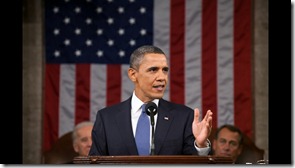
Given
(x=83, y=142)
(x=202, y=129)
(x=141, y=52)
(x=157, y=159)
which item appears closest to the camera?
(x=157, y=159)

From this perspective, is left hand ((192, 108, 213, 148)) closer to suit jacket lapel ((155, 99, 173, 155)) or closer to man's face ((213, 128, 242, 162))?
suit jacket lapel ((155, 99, 173, 155))

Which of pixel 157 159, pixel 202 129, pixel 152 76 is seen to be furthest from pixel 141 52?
pixel 157 159

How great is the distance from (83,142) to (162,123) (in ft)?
8.66

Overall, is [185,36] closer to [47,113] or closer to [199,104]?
[199,104]

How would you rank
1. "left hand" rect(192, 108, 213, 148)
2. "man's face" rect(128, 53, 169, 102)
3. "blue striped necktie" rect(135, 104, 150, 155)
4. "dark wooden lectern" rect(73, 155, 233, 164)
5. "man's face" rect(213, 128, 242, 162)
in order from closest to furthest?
"dark wooden lectern" rect(73, 155, 233, 164), "left hand" rect(192, 108, 213, 148), "blue striped necktie" rect(135, 104, 150, 155), "man's face" rect(128, 53, 169, 102), "man's face" rect(213, 128, 242, 162)

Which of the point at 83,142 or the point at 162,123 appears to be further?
the point at 83,142

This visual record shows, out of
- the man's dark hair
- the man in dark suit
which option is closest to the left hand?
the man in dark suit

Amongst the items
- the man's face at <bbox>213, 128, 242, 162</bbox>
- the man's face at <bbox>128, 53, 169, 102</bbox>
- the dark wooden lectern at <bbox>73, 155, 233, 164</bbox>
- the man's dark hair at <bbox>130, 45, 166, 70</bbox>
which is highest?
the man's dark hair at <bbox>130, 45, 166, 70</bbox>

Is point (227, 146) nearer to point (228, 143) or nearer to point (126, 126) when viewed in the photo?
point (228, 143)

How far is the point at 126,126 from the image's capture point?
6.21m

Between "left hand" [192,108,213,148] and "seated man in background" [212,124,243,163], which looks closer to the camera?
"left hand" [192,108,213,148]

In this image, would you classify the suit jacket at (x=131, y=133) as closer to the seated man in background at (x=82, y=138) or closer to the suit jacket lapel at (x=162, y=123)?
the suit jacket lapel at (x=162, y=123)

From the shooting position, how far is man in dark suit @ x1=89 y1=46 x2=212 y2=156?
612 centimetres

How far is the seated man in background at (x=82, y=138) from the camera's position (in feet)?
28.5
